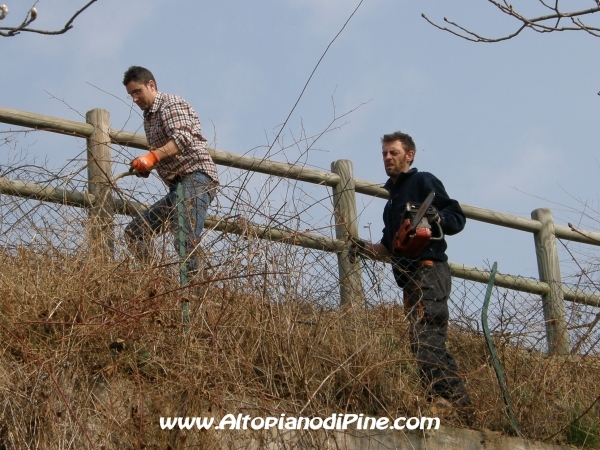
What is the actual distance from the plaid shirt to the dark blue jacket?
1112 millimetres

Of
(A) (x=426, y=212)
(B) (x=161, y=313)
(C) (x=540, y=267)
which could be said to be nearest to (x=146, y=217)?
(B) (x=161, y=313)

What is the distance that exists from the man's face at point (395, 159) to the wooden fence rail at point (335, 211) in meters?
0.33

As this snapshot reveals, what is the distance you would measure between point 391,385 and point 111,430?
170cm

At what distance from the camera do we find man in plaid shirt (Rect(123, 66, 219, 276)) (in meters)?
6.35

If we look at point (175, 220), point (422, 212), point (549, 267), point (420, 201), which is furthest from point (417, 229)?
point (549, 267)

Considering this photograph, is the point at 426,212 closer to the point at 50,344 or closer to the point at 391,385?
the point at 391,385

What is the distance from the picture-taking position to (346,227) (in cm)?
731

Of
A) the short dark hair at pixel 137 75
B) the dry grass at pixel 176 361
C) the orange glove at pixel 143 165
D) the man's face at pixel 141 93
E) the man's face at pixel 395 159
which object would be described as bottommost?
the dry grass at pixel 176 361

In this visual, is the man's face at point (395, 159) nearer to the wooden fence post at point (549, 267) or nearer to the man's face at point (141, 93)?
the man's face at point (141, 93)

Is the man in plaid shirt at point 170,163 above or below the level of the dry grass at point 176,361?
above

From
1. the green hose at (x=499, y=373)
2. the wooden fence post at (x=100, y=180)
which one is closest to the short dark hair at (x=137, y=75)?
the wooden fence post at (x=100, y=180)

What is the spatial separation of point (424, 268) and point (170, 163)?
67.5 inches

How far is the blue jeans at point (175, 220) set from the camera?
6199 mm

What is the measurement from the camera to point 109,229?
6.36m
